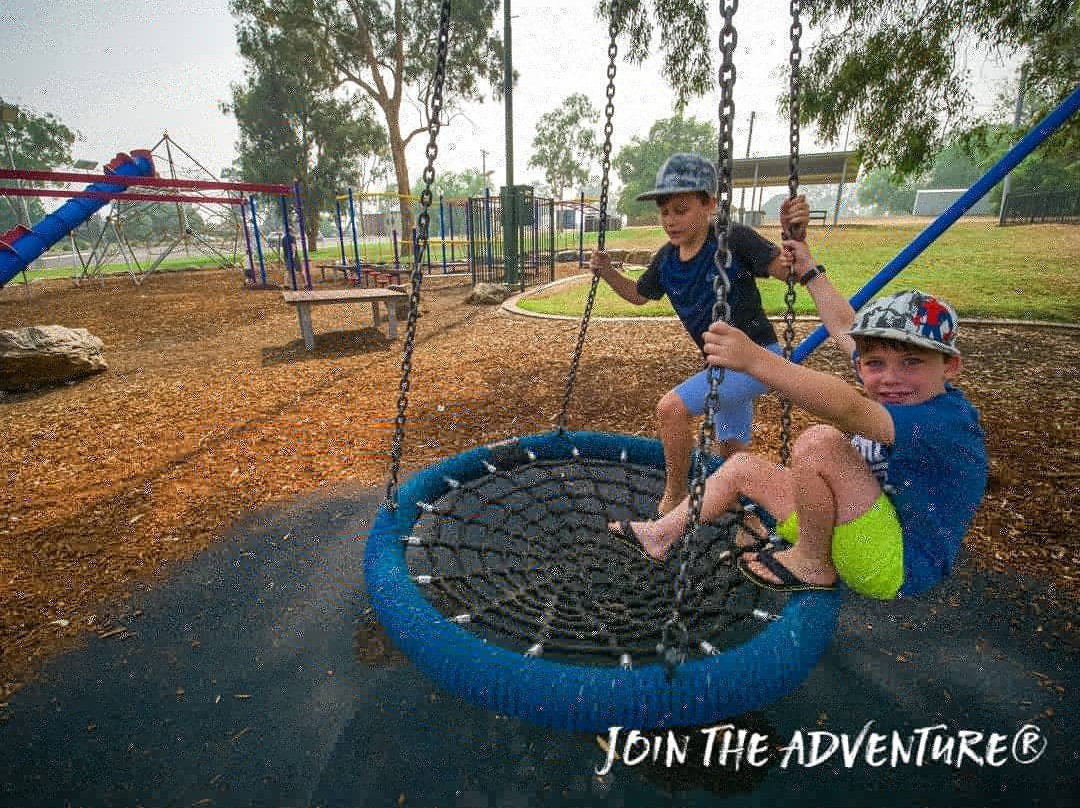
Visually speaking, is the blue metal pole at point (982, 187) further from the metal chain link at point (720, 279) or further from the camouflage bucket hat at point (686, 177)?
the metal chain link at point (720, 279)

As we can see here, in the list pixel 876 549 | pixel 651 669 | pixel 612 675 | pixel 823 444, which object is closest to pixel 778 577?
pixel 876 549

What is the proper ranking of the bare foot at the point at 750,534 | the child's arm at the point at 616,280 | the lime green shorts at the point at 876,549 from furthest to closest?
the child's arm at the point at 616,280
the bare foot at the point at 750,534
the lime green shorts at the point at 876,549

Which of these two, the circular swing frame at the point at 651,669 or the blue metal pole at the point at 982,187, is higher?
the blue metal pole at the point at 982,187

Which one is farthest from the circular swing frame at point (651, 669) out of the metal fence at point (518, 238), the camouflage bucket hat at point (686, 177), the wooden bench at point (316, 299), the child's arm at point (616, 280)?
the metal fence at point (518, 238)

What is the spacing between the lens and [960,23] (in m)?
5.48

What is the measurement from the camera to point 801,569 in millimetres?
1872

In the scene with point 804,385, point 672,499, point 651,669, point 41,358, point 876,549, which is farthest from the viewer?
point 41,358

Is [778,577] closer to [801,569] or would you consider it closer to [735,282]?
[801,569]

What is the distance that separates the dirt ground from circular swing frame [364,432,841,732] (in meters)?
1.52

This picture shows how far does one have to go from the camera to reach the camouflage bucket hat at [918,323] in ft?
4.76

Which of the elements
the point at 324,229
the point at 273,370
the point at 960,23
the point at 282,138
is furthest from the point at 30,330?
the point at 324,229

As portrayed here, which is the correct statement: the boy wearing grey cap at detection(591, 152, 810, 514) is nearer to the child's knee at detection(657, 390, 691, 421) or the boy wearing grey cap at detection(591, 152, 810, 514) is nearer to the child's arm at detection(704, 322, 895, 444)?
the child's knee at detection(657, 390, 691, 421)

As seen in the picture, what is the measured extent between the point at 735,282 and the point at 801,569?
124cm

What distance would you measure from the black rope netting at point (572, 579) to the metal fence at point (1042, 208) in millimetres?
31817
